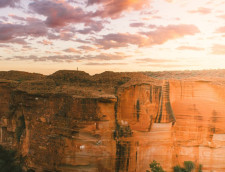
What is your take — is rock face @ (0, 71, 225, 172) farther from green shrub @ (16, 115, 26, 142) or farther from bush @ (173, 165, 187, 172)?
green shrub @ (16, 115, 26, 142)

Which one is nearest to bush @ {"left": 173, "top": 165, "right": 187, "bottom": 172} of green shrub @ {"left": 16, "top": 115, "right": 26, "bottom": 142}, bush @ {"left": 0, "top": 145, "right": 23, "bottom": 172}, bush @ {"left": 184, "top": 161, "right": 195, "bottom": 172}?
bush @ {"left": 184, "top": 161, "right": 195, "bottom": 172}

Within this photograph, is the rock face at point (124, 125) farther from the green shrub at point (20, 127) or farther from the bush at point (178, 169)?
the green shrub at point (20, 127)

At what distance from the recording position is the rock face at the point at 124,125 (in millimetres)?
11797

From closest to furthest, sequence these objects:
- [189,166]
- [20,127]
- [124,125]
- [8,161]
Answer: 1. [124,125]
2. [189,166]
3. [8,161]
4. [20,127]

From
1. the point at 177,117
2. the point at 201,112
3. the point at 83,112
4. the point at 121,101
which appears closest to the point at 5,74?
the point at 83,112

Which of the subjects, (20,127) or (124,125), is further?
(20,127)

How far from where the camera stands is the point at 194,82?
41.5 ft

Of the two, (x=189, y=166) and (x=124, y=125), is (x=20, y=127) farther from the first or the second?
(x=189, y=166)

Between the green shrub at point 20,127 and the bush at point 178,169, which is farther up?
the green shrub at point 20,127

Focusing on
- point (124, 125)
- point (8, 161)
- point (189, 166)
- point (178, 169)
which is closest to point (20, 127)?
point (8, 161)

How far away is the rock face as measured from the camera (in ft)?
38.7

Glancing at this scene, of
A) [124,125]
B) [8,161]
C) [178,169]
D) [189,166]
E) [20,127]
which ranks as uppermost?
[124,125]

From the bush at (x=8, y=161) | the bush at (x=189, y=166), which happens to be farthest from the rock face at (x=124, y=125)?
the bush at (x=8, y=161)

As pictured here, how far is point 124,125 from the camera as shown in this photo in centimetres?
1220
